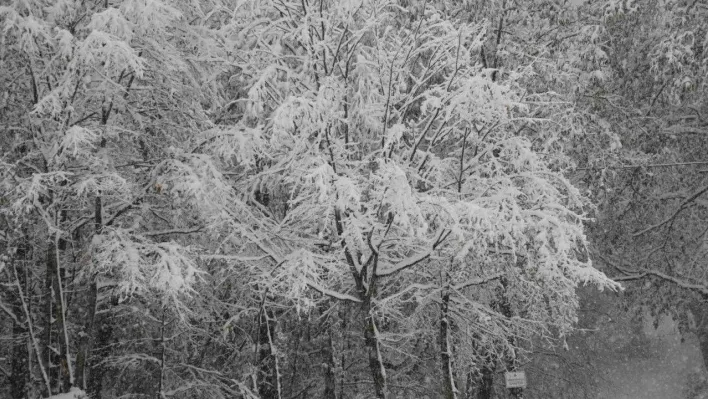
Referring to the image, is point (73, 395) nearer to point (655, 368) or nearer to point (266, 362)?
point (266, 362)

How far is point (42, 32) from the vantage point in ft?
22.2

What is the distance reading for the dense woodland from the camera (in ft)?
22.8

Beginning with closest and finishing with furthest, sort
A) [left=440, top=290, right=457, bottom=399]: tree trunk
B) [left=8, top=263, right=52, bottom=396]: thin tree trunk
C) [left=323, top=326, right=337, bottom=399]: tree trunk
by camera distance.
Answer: [left=8, top=263, right=52, bottom=396]: thin tree trunk → [left=440, top=290, right=457, bottom=399]: tree trunk → [left=323, top=326, right=337, bottom=399]: tree trunk

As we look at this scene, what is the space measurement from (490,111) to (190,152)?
407cm

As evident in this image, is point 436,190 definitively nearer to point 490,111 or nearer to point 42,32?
point 490,111

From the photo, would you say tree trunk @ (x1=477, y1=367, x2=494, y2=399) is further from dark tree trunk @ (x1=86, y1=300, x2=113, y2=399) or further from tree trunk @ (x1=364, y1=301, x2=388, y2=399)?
dark tree trunk @ (x1=86, y1=300, x2=113, y2=399)

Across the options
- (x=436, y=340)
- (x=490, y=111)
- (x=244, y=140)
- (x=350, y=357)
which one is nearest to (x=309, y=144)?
(x=244, y=140)

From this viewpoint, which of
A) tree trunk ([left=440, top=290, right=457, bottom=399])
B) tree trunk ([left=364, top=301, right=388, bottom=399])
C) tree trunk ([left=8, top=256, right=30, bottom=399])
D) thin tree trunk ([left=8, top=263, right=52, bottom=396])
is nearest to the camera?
thin tree trunk ([left=8, top=263, right=52, bottom=396])

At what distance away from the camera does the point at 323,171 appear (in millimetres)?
6512

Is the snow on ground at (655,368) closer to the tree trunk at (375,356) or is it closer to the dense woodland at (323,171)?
the dense woodland at (323,171)

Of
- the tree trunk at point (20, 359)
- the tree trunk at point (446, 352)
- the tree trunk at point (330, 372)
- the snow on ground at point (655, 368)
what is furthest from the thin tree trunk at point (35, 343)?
the snow on ground at point (655, 368)

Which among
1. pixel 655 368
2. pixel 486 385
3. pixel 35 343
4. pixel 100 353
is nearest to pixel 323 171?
pixel 35 343

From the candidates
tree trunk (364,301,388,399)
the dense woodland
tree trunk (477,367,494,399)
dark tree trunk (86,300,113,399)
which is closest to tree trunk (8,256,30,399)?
the dense woodland

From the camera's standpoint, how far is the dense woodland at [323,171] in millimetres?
6953
